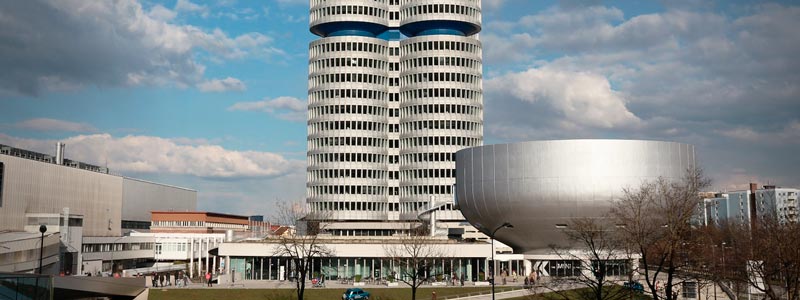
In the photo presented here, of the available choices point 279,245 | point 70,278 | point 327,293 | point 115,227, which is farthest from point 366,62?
point 70,278

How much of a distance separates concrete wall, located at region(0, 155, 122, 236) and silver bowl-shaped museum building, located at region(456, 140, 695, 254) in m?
57.4

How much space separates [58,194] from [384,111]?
5810 cm

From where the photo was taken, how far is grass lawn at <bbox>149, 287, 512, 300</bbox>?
2534 inches

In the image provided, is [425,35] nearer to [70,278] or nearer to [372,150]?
[372,150]

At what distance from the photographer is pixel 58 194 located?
114875 mm

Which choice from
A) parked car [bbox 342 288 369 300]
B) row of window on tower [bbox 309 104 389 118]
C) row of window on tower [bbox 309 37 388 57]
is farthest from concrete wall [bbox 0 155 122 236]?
parked car [bbox 342 288 369 300]

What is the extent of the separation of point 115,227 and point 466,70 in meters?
67.9

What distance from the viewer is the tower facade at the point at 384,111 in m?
142

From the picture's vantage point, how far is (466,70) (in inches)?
5600

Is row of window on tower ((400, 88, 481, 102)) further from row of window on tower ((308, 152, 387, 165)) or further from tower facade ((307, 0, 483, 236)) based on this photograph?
row of window on tower ((308, 152, 387, 165))

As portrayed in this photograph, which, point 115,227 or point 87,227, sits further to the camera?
point 115,227

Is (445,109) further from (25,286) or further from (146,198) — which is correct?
(25,286)

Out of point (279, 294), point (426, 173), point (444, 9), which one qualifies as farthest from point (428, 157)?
point (279, 294)

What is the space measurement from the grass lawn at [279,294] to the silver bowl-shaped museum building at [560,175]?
20.1 metres
